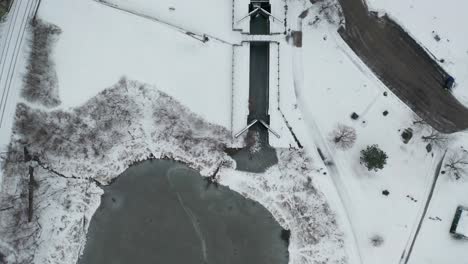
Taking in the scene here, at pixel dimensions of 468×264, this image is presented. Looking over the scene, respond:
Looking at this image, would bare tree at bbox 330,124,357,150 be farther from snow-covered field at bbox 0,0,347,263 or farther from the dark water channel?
the dark water channel

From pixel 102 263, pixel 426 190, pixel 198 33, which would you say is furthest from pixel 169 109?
pixel 426 190

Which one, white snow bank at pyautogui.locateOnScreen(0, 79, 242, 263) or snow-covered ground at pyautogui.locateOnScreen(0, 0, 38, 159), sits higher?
snow-covered ground at pyautogui.locateOnScreen(0, 0, 38, 159)

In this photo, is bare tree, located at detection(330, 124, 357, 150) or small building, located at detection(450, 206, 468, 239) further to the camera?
bare tree, located at detection(330, 124, 357, 150)

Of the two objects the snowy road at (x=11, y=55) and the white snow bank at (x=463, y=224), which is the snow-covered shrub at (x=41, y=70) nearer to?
the snowy road at (x=11, y=55)

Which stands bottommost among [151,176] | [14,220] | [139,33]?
[14,220]

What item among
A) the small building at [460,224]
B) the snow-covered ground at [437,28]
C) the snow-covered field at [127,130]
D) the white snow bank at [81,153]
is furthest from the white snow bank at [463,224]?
the white snow bank at [81,153]

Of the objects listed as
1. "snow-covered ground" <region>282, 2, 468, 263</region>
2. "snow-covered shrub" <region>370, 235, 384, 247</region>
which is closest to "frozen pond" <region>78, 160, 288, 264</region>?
"snow-covered shrub" <region>370, 235, 384, 247</region>

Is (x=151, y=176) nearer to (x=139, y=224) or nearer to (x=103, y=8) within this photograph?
(x=139, y=224)
